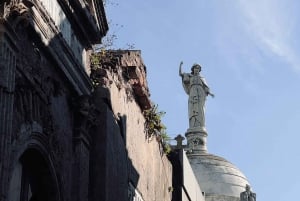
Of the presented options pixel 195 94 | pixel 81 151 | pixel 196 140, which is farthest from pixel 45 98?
pixel 195 94

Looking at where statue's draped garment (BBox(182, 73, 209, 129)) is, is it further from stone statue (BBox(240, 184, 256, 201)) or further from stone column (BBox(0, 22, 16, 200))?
stone column (BBox(0, 22, 16, 200))

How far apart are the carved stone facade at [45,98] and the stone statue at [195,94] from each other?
25.1m

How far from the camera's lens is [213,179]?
37.7 m

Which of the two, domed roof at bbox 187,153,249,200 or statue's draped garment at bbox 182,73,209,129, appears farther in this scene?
statue's draped garment at bbox 182,73,209,129

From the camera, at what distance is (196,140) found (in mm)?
40094

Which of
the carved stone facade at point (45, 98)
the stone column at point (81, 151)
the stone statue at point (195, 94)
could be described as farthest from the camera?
the stone statue at point (195, 94)

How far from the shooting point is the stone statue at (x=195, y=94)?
135 feet

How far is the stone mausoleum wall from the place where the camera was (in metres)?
15.5

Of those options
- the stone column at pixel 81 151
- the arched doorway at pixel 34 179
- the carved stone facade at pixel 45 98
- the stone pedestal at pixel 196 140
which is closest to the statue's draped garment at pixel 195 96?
the stone pedestal at pixel 196 140

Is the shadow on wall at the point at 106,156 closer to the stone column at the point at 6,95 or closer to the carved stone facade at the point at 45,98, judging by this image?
the carved stone facade at the point at 45,98

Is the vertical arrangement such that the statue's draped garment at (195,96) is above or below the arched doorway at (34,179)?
above

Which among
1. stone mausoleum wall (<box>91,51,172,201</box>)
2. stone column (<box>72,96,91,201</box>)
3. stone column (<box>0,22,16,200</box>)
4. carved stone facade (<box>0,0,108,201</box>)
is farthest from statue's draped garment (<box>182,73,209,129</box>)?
stone column (<box>0,22,16,200</box>)

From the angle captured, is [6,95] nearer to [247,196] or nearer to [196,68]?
[247,196]

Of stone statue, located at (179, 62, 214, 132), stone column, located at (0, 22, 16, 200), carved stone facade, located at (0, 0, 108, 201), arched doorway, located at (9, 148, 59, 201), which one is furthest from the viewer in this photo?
stone statue, located at (179, 62, 214, 132)
